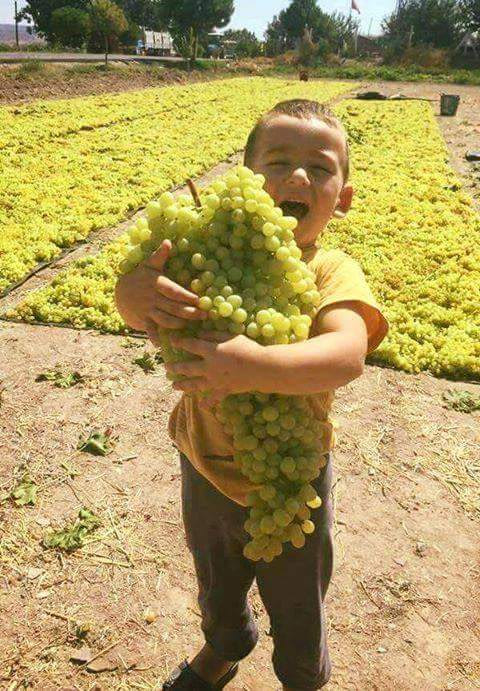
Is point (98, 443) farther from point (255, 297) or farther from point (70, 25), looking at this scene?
point (70, 25)

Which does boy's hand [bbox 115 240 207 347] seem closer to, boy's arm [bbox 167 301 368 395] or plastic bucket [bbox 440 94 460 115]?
boy's arm [bbox 167 301 368 395]

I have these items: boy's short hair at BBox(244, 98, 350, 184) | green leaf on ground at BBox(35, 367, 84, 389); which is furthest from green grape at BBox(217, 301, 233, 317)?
green leaf on ground at BBox(35, 367, 84, 389)

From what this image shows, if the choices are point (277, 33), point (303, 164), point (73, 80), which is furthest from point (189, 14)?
point (303, 164)

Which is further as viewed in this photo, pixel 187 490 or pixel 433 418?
pixel 433 418

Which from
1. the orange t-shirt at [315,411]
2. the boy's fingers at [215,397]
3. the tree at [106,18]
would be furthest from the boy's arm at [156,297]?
the tree at [106,18]

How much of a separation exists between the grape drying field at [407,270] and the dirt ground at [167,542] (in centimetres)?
74

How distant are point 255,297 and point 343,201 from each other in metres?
0.89

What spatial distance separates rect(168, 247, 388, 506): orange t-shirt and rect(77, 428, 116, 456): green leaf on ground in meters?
2.54

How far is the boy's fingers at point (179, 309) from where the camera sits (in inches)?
61.6

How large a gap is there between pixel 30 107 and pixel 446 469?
73.7 ft

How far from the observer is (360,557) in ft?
12.4

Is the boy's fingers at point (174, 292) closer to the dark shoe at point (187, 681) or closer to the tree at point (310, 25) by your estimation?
the dark shoe at point (187, 681)

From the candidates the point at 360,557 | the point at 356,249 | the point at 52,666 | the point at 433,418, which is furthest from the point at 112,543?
the point at 356,249

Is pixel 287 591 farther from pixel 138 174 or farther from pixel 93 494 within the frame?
pixel 138 174
